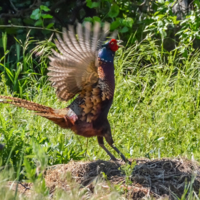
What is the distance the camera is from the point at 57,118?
3.69 m

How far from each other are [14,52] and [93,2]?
1.50 meters

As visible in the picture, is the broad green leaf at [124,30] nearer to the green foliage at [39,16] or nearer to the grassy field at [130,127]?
the grassy field at [130,127]

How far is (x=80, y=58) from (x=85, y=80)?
0.20 meters

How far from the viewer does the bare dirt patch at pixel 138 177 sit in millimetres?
2988

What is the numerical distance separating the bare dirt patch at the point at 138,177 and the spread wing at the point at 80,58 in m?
0.74

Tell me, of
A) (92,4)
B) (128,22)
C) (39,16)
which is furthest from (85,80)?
(128,22)

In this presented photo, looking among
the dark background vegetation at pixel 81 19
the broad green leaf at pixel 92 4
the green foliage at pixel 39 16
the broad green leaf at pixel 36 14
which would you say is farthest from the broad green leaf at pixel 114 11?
the broad green leaf at pixel 36 14

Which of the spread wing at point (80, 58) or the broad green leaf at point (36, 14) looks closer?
the spread wing at point (80, 58)

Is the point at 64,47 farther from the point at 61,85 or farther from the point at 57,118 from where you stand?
the point at 57,118

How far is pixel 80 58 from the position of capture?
3539mm

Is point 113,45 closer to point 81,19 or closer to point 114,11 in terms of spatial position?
point 114,11

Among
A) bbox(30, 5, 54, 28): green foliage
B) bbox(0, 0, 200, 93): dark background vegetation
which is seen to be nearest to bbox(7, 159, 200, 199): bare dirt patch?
bbox(0, 0, 200, 93): dark background vegetation

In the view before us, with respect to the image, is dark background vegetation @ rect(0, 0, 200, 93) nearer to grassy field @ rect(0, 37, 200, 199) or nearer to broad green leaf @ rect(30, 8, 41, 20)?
broad green leaf @ rect(30, 8, 41, 20)

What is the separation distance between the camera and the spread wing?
353cm
